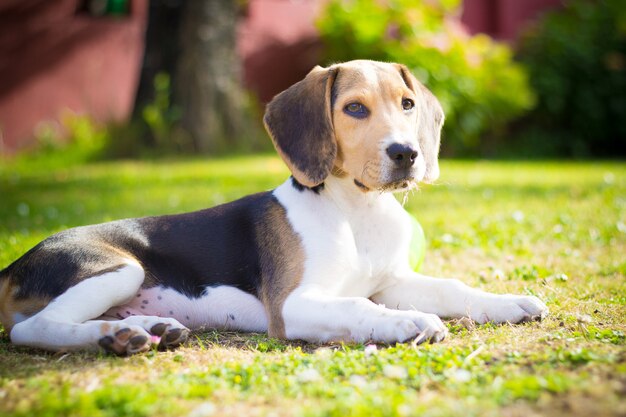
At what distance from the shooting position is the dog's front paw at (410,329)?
13.4 feet

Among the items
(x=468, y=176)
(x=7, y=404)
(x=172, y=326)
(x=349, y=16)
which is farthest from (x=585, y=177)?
(x=7, y=404)

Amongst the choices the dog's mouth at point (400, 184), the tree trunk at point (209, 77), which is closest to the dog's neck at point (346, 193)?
the dog's mouth at point (400, 184)

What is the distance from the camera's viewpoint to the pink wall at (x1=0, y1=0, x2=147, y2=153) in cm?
1549

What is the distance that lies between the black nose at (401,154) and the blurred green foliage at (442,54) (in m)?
12.0

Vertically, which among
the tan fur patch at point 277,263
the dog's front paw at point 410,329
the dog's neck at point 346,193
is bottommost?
the dog's front paw at point 410,329

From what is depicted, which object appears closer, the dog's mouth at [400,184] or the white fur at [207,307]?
the dog's mouth at [400,184]

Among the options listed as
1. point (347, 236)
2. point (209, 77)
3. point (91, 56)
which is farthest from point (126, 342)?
point (91, 56)

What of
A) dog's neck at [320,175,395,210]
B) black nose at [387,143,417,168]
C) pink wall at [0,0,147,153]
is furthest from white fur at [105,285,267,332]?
pink wall at [0,0,147,153]

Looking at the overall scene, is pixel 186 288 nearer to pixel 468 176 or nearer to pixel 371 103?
pixel 371 103

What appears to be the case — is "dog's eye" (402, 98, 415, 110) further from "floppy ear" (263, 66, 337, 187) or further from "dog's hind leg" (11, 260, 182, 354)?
"dog's hind leg" (11, 260, 182, 354)

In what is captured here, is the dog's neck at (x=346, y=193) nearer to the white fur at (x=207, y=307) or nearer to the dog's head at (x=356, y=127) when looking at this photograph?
the dog's head at (x=356, y=127)

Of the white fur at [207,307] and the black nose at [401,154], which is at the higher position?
the black nose at [401,154]

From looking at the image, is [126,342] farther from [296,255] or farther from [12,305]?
[296,255]

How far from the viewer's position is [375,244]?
193 inches
